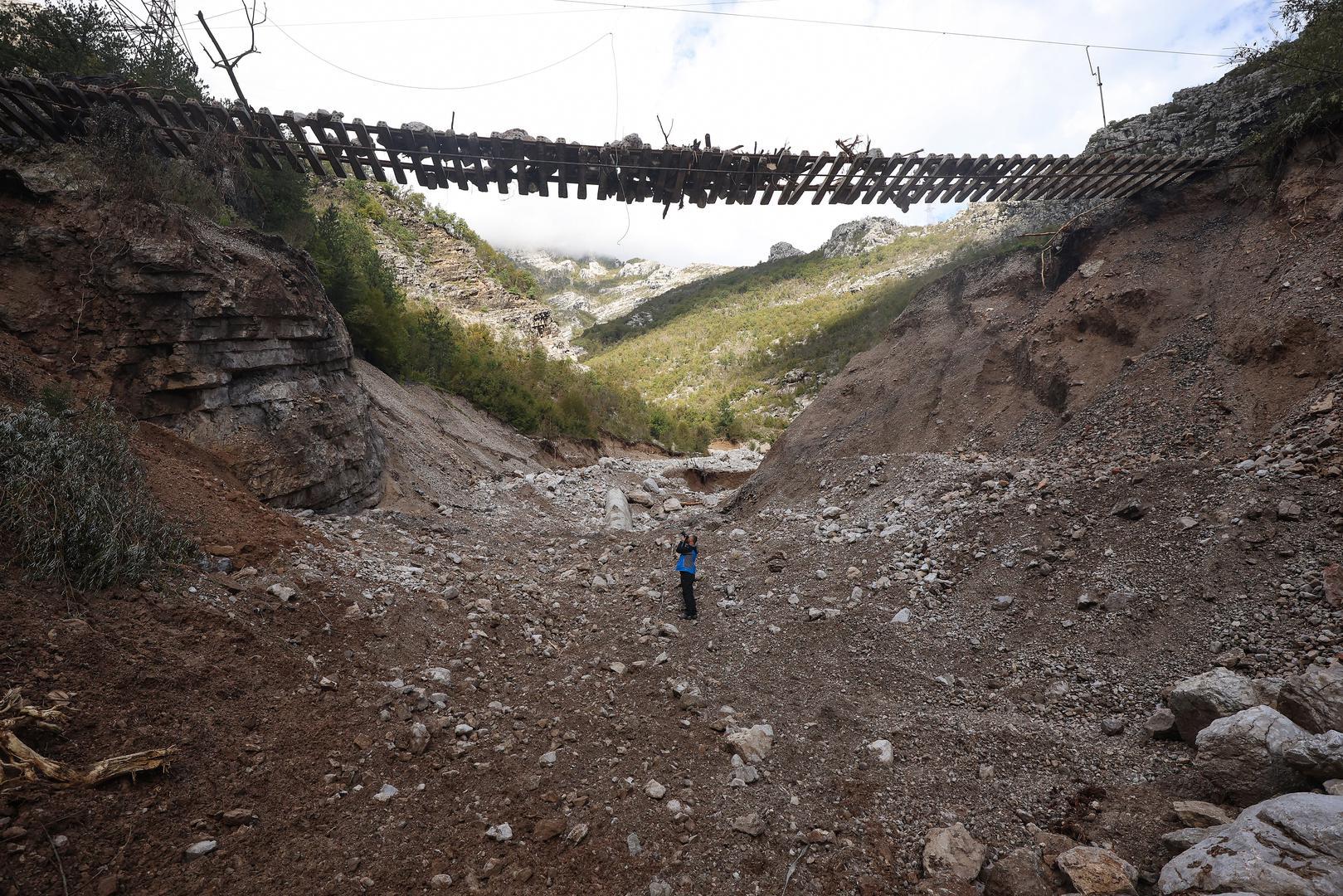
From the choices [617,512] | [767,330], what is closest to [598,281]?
[767,330]

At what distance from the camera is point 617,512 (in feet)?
41.1

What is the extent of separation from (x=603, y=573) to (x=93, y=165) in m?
9.18

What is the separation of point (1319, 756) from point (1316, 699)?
0.55m

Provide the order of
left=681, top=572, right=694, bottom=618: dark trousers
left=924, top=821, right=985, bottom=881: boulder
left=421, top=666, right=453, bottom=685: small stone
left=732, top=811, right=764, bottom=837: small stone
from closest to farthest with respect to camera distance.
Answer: left=924, top=821, right=985, bottom=881: boulder → left=732, top=811, right=764, bottom=837: small stone → left=421, top=666, right=453, bottom=685: small stone → left=681, top=572, right=694, bottom=618: dark trousers

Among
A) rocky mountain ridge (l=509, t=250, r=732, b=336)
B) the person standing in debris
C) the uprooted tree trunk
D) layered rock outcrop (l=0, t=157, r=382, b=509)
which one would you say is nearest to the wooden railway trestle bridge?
layered rock outcrop (l=0, t=157, r=382, b=509)

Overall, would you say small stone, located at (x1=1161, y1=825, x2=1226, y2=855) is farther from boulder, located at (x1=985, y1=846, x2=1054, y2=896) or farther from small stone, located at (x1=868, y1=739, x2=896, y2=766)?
small stone, located at (x1=868, y1=739, x2=896, y2=766)

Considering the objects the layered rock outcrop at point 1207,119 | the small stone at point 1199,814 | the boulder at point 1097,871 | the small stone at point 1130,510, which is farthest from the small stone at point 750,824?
the layered rock outcrop at point 1207,119

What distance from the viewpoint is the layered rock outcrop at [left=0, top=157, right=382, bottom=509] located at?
7070 millimetres

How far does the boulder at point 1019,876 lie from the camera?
9.26ft

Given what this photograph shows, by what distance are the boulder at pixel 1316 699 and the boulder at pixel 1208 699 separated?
190 millimetres

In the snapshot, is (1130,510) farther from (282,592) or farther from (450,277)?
(450,277)

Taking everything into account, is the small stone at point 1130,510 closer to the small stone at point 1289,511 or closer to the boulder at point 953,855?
the small stone at point 1289,511

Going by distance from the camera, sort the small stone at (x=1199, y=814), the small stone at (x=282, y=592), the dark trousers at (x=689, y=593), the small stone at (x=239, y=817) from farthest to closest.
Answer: the dark trousers at (x=689, y=593) → the small stone at (x=282, y=592) → the small stone at (x=239, y=817) → the small stone at (x=1199, y=814)

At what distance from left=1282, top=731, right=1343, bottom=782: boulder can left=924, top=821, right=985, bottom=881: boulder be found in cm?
154
